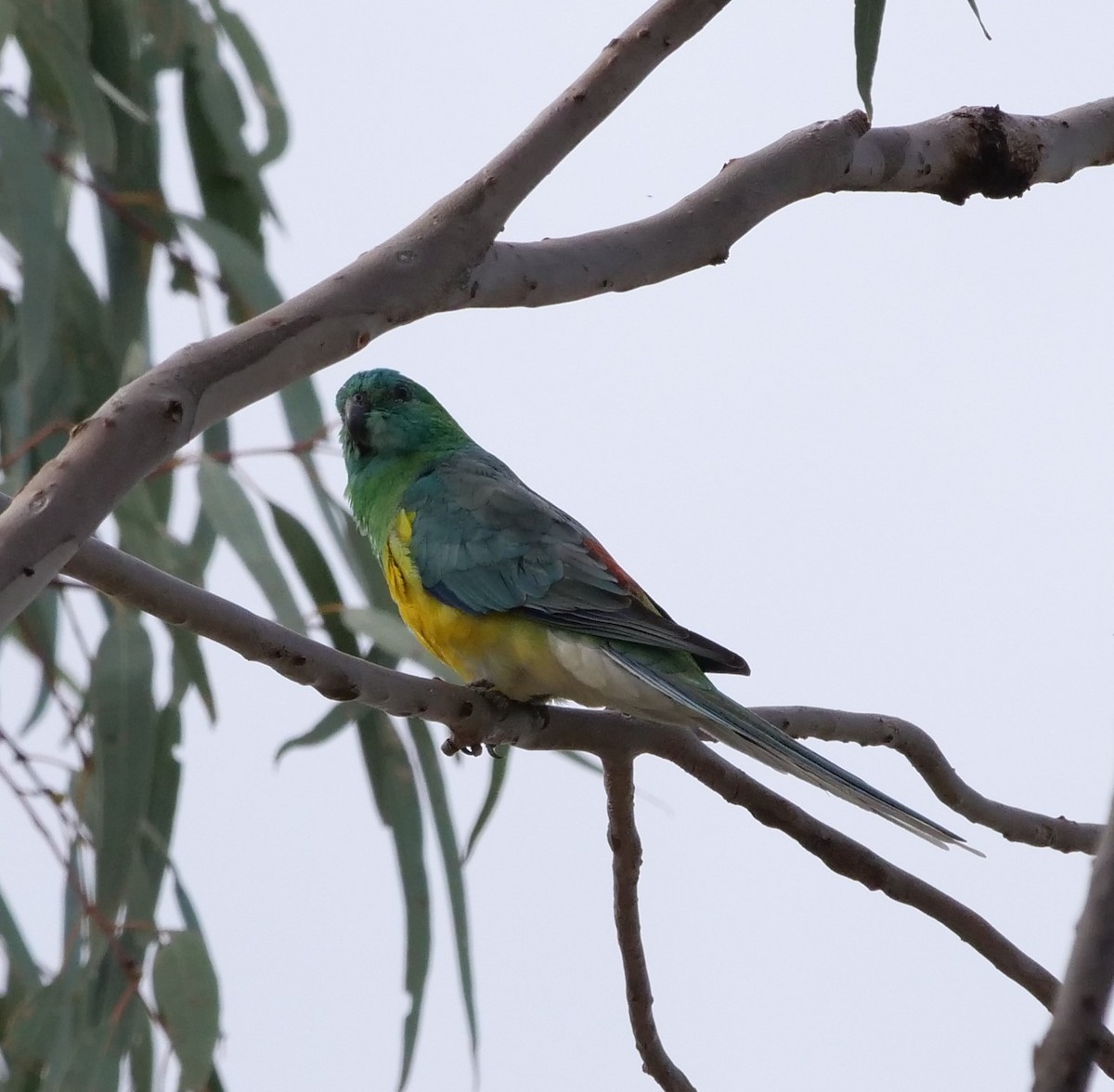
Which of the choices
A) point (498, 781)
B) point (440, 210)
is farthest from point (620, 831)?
point (440, 210)

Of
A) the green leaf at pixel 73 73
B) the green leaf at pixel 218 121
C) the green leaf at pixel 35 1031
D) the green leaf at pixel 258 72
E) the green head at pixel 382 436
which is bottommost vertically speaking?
the green leaf at pixel 35 1031

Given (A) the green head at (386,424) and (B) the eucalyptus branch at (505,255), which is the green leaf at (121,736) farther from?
(B) the eucalyptus branch at (505,255)

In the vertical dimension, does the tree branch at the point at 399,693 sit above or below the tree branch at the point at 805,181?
below

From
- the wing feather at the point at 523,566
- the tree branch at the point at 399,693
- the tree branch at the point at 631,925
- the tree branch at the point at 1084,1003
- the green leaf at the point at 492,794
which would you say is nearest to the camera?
the tree branch at the point at 1084,1003

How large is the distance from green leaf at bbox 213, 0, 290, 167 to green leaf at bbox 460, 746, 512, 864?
1416 millimetres

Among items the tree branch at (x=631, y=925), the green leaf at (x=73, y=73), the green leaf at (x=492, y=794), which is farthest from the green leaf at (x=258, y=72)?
the tree branch at (x=631, y=925)

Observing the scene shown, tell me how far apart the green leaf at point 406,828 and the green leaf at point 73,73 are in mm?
1020

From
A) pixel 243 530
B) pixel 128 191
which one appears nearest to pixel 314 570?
pixel 243 530

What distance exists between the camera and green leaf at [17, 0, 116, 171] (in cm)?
243

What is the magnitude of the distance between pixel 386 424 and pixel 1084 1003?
2.06 meters

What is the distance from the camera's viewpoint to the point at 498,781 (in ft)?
7.69

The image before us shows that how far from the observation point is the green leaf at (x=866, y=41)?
160 cm

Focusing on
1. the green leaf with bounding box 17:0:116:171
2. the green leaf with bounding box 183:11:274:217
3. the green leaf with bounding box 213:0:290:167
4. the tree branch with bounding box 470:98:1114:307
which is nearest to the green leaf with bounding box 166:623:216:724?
the green leaf with bounding box 17:0:116:171

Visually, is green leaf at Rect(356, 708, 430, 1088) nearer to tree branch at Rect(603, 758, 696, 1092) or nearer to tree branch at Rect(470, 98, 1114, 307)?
tree branch at Rect(603, 758, 696, 1092)
